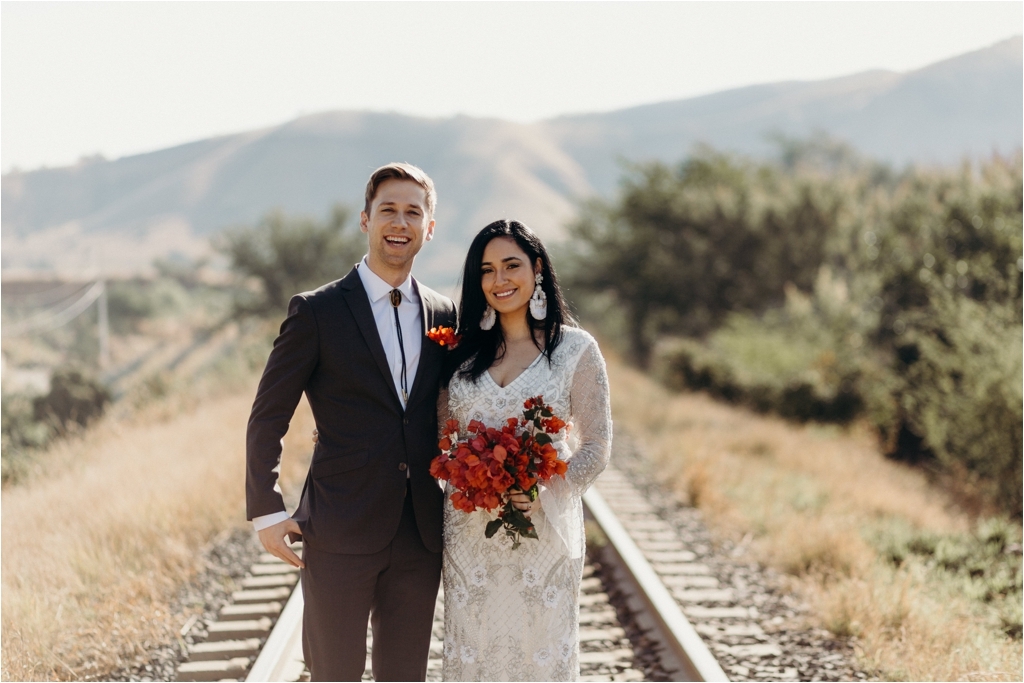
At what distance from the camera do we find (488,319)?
3.08 meters

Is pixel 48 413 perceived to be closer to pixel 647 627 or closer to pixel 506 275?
pixel 647 627

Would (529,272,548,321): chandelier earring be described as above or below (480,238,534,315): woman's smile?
below

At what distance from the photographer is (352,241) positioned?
101ft

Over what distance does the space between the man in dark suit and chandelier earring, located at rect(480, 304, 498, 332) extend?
0.85ft

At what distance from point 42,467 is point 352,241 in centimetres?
2406

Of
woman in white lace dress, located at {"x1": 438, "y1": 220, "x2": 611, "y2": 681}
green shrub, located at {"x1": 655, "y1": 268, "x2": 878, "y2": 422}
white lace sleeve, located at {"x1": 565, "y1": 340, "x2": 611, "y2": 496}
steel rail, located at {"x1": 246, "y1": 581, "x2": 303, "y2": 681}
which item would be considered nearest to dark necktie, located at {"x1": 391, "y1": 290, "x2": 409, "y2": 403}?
woman in white lace dress, located at {"x1": 438, "y1": 220, "x2": 611, "y2": 681}

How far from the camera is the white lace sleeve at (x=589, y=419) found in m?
2.88

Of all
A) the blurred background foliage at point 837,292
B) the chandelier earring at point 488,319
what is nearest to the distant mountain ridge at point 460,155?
the blurred background foliage at point 837,292

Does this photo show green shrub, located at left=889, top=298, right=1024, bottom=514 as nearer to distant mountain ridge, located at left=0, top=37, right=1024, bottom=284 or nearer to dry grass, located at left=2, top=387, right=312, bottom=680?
dry grass, located at left=2, top=387, right=312, bottom=680

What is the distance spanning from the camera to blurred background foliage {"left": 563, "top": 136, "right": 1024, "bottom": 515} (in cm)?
909

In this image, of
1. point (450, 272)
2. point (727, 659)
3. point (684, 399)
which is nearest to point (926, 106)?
point (450, 272)

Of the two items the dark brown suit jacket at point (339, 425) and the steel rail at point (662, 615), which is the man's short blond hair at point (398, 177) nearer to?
the dark brown suit jacket at point (339, 425)

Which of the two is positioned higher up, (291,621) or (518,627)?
(518,627)

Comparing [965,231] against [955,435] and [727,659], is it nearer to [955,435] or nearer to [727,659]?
[955,435]
